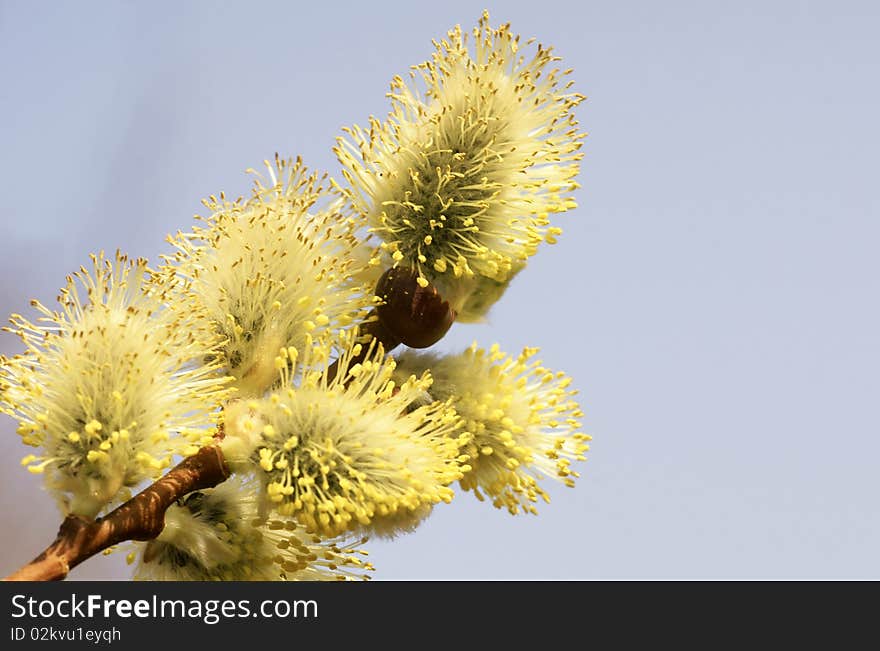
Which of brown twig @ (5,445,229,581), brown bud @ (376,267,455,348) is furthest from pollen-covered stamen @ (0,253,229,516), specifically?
brown bud @ (376,267,455,348)

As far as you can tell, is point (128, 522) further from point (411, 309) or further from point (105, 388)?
point (411, 309)

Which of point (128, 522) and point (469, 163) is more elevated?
point (469, 163)

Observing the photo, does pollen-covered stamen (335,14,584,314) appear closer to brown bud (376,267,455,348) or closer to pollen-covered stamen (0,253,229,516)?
brown bud (376,267,455,348)

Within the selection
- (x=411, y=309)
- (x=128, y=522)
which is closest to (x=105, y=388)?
(x=128, y=522)
